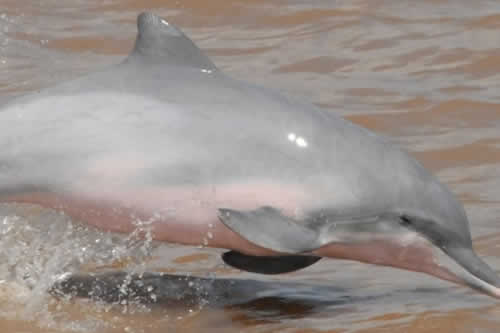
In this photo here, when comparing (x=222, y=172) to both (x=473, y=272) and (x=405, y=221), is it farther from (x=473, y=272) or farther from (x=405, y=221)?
(x=473, y=272)

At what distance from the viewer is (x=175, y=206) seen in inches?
319

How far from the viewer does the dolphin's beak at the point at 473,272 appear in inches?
324

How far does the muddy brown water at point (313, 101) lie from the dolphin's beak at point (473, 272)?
161 mm

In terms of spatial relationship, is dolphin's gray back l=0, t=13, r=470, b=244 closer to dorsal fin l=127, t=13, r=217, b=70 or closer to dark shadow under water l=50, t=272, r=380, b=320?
dorsal fin l=127, t=13, r=217, b=70

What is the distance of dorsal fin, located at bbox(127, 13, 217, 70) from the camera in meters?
8.56

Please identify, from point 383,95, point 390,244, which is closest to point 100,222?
point 390,244

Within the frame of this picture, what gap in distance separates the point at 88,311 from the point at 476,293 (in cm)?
239

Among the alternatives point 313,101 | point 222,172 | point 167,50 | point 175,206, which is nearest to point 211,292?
point 175,206

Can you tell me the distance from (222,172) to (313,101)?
15.8 feet

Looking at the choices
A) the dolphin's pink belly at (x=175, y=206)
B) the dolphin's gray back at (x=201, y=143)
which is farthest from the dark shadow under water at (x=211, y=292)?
the dolphin's gray back at (x=201, y=143)

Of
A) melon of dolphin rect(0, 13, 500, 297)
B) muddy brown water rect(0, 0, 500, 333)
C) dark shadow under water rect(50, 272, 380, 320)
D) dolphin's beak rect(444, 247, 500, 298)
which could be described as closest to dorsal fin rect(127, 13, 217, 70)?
melon of dolphin rect(0, 13, 500, 297)

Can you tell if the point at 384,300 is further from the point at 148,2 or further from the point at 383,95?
the point at 148,2

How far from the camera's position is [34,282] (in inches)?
344

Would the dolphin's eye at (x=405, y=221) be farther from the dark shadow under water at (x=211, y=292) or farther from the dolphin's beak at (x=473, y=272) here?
the dark shadow under water at (x=211, y=292)
